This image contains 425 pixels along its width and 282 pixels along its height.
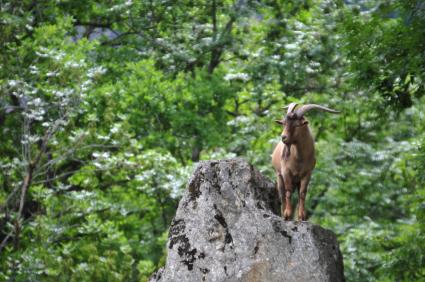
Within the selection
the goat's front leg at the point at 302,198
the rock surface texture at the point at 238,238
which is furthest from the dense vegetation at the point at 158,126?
the rock surface texture at the point at 238,238

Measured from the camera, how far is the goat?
9.63 m

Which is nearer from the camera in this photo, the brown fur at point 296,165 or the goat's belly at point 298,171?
the brown fur at point 296,165

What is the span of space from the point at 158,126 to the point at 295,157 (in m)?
12.2

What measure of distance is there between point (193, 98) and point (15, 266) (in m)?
6.11

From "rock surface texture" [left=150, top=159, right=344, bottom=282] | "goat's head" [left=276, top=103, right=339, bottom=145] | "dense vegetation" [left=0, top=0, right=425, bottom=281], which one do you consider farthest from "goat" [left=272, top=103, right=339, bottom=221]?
"dense vegetation" [left=0, top=0, right=425, bottom=281]

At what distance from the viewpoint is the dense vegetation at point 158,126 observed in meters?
18.3

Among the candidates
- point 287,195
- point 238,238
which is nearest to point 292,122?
point 287,195

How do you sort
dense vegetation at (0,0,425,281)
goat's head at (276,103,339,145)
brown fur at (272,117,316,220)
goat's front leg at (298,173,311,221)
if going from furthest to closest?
dense vegetation at (0,0,425,281) < goat's front leg at (298,173,311,221) < brown fur at (272,117,316,220) < goat's head at (276,103,339,145)

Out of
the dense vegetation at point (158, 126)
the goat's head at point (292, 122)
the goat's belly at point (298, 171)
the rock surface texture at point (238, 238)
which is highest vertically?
the goat's head at point (292, 122)

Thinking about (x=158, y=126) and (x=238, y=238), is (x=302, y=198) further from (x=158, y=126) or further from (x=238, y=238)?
(x=158, y=126)

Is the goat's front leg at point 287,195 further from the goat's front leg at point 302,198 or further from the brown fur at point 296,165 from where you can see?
the goat's front leg at point 302,198

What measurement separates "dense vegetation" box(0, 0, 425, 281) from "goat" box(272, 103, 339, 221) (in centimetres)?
488

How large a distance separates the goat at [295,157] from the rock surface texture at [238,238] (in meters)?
0.25

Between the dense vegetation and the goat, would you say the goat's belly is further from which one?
the dense vegetation
